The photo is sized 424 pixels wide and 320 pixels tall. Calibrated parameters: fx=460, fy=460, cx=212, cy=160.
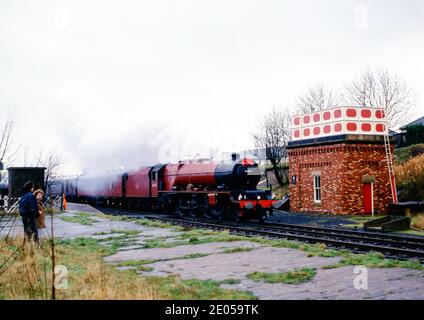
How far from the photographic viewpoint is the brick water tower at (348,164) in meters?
22.5

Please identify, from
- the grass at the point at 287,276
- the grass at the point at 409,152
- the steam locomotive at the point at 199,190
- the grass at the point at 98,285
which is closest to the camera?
the grass at the point at 98,285

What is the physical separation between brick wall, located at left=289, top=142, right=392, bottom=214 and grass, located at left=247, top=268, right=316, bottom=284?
49.2 feet

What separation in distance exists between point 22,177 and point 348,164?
16785 mm

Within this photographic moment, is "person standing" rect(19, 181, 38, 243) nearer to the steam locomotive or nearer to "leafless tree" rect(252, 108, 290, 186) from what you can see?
the steam locomotive

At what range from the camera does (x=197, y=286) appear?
712 centimetres

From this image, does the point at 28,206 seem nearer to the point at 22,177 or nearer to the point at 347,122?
the point at 22,177

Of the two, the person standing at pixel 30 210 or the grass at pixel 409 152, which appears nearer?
the person standing at pixel 30 210

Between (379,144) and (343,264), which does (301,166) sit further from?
(343,264)

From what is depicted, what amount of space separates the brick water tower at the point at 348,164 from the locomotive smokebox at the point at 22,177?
14.0 meters

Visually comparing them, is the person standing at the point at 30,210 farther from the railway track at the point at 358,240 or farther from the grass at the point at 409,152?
the grass at the point at 409,152

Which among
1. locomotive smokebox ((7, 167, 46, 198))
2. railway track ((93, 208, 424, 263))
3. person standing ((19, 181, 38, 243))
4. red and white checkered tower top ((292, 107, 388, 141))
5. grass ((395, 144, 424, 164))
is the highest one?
red and white checkered tower top ((292, 107, 388, 141))

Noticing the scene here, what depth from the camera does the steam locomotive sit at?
19203mm

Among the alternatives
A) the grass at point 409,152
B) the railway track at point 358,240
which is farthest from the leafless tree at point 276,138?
the railway track at point 358,240

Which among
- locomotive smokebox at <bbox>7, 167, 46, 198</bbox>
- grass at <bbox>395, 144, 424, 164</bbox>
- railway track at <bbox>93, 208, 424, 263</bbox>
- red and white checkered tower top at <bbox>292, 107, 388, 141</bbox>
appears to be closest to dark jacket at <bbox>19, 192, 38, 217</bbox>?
railway track at <bbox>93, 208, 424, 263</bbox>
